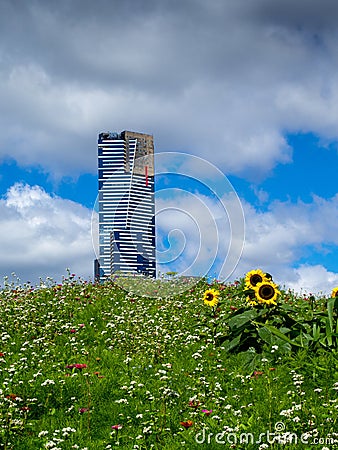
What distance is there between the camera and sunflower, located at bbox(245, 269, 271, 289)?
9.27 metres

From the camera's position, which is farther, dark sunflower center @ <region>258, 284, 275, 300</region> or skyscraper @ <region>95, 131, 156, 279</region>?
skyscraper @ <region>95, 131, 156, 279</region>

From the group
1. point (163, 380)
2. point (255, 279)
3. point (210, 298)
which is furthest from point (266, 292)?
point (163, 380)

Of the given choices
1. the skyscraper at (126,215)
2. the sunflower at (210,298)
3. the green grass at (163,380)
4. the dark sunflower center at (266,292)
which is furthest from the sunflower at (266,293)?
the skyscraper at (126,215)

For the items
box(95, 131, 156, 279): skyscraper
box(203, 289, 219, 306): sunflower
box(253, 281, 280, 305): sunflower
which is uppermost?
box(95, 131, 156, 279): skyscraper

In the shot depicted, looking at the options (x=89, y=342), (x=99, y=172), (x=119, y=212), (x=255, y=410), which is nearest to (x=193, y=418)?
(x=255, y=410)

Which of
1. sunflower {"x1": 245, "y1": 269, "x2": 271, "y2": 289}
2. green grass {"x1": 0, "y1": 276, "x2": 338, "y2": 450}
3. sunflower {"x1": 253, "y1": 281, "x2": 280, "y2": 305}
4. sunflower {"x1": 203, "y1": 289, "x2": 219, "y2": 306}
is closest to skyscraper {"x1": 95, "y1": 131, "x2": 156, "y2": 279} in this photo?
green grass {"x1": 0, "y1": 276, "x2": 338, "y2": 450}

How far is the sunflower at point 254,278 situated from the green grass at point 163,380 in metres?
0.48

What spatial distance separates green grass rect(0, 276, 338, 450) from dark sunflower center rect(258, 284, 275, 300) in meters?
0.32

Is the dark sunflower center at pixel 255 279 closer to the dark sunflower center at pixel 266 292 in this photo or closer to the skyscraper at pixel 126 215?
the dark sunflower center at pixel 266 292

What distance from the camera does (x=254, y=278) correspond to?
9.31 m

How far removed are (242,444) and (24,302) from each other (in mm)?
8490

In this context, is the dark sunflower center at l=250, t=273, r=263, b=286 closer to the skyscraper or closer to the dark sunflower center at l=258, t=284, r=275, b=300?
the dark sunflower center at l=258, t=284, r=275, b=300

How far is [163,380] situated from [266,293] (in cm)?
218

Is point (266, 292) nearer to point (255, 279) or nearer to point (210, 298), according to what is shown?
point (255, 279)
